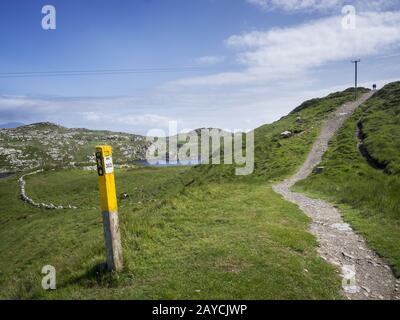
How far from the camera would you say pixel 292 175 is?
36.3m

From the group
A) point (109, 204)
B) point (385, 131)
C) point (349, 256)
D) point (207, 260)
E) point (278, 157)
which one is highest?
point (385, 131)

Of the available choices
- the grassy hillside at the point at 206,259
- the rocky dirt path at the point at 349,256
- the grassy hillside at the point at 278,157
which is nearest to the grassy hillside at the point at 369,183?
the rocky dirt path at the point at 349,256

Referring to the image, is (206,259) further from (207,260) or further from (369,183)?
(369,183)

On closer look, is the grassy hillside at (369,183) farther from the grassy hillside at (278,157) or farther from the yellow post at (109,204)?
the yellow post at (109,204)

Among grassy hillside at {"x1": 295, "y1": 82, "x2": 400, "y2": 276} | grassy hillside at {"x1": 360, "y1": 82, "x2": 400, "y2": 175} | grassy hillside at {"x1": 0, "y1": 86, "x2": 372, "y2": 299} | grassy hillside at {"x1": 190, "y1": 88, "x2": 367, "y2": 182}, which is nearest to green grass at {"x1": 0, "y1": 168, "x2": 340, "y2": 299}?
grassy hillside at {"x1": 0, "y1": 86, "x2": 372, "y2": 299}

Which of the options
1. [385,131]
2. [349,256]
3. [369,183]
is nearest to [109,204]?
[349,256]

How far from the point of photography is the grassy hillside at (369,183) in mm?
14086

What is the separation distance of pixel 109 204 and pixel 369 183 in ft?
72.9

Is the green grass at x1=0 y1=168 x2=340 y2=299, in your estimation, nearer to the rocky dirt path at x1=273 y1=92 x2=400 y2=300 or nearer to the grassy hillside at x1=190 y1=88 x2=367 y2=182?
the rocky dirt path at x1=273 y1=92 x2=400 y2=300

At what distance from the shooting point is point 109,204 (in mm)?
9156

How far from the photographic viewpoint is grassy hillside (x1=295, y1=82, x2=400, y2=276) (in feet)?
46.2

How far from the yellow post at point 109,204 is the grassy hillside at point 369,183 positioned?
961 centimetres
